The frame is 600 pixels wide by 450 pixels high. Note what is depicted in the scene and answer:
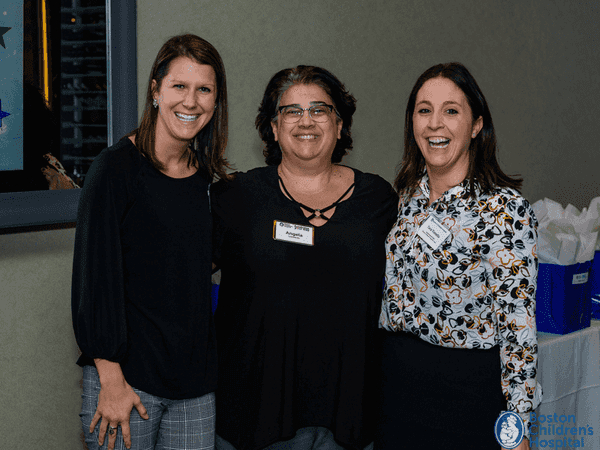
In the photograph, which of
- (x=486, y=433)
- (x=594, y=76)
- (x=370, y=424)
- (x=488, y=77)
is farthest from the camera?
(x=594, y=76)

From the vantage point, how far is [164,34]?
6.65ft

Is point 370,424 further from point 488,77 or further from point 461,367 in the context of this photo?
point 488,77

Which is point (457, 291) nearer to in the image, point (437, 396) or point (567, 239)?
point (437, 396)

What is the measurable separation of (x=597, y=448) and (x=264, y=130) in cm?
202

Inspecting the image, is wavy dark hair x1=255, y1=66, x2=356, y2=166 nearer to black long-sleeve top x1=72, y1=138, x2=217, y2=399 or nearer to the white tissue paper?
black long-sleeve top x1=72, y1=138, x2=217, y2=399

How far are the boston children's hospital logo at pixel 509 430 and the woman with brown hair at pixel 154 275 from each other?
2.55 feet

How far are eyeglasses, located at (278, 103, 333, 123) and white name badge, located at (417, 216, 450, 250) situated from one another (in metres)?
0.45

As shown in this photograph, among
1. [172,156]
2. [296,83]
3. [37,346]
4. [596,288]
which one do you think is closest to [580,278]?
[596,288]

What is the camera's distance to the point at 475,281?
1.49 meters

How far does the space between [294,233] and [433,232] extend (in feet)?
1.29

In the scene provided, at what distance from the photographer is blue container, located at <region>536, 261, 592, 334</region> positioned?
2273 mm

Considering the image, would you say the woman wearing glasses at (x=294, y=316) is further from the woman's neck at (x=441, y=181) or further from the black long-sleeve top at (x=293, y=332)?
the woman's neck at (x=441, y=181)

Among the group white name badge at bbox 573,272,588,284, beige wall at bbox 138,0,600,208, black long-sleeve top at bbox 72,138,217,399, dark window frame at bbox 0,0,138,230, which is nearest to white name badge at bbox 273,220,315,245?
black long-sleeve top at bbox 72,138,217,399

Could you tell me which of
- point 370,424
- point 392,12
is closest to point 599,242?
point 392,12
